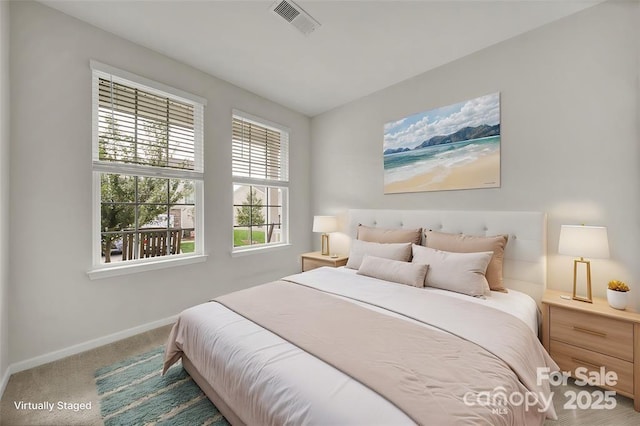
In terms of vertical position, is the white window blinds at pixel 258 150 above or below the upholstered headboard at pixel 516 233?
above

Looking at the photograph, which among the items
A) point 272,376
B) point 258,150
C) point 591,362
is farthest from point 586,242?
point 258,150

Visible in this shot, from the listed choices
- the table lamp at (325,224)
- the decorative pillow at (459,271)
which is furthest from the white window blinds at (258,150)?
the decorative pillow at (459,271)

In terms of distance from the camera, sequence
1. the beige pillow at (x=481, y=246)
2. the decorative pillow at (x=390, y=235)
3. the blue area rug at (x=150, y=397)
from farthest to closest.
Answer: the decorative pillow at (x=390, y=235)
the beige pillow at (x=481, y=246)
the blue area rug at (x=150, y=397)

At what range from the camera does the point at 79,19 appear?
217 centimetres

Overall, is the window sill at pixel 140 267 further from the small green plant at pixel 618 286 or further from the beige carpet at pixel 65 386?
the small green plant at pixel 618 286

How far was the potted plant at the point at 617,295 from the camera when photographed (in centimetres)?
172

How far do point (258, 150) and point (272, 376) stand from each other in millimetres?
3054

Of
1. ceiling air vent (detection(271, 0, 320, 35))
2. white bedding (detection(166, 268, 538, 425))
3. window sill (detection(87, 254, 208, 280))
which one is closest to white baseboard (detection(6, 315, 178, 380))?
window sill (detection(87, 254, 208, 280))

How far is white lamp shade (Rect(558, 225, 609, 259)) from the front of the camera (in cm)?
178

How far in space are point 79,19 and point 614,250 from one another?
4.64m

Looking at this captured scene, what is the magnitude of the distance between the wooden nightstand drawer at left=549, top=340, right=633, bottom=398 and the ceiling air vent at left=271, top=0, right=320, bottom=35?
3.09 metres

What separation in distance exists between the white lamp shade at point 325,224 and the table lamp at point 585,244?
235 centimetres

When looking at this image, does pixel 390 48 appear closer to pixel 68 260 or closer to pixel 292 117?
pixel 292 117

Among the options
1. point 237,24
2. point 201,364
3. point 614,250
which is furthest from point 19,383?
point 614,250
